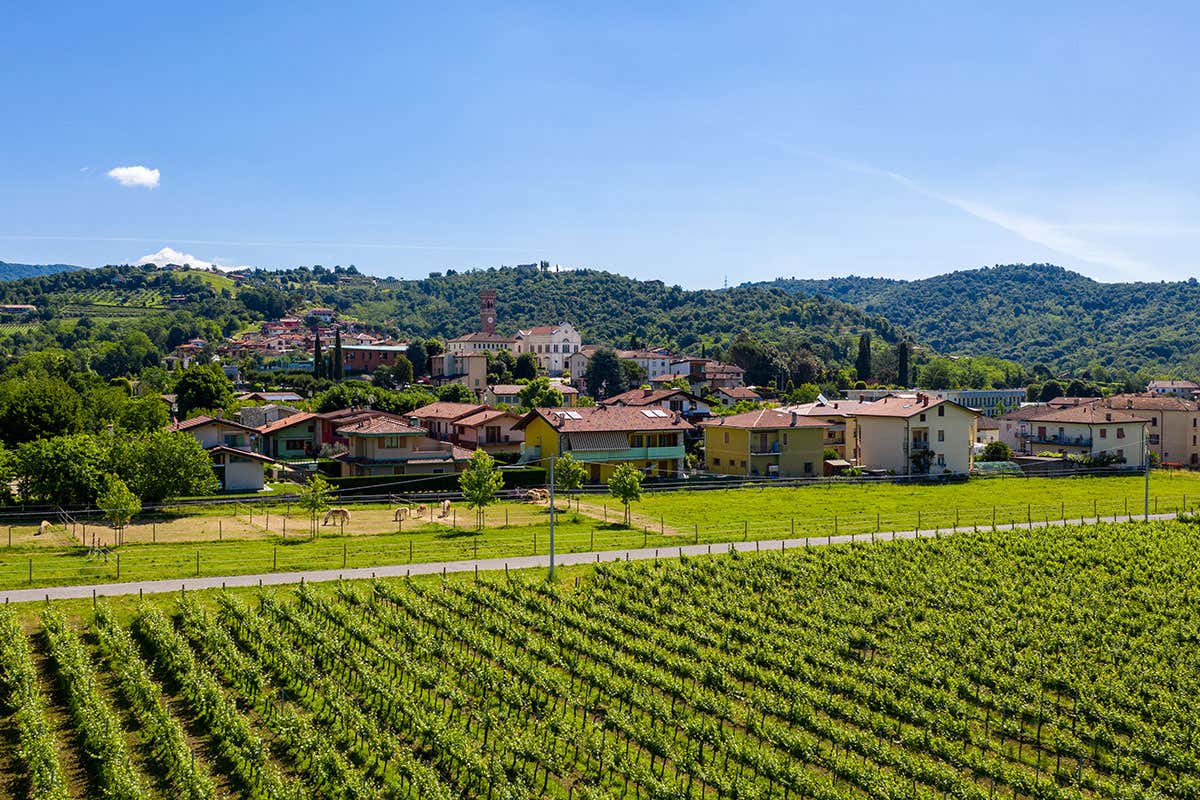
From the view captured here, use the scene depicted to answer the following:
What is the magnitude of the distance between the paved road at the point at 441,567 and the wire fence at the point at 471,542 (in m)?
0.52

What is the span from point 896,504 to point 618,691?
112 ft

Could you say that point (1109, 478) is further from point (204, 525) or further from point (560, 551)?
point (204, 525)

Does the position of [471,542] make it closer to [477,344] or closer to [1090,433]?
[1090,433]

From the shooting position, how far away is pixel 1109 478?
65812 millimetres

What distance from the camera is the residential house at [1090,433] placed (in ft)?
242

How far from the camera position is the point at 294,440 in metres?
70.6

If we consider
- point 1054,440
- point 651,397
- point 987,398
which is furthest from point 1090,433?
point 987,398

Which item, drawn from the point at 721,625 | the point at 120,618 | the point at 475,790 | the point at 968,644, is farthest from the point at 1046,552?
the point at 120,618

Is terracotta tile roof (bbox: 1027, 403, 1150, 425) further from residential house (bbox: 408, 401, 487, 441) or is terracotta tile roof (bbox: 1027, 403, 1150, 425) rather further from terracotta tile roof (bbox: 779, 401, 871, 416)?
residential house (bbox: 408, 401, 487, 441)

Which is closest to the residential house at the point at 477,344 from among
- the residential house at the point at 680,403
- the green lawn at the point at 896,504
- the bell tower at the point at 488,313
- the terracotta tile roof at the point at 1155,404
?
the bell tower at the point at 488,313

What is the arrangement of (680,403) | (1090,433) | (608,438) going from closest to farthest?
(608,438) < (1090,433) < (680,403)

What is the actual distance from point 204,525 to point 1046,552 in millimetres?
35439

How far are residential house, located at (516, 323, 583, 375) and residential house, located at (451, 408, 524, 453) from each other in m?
67.1

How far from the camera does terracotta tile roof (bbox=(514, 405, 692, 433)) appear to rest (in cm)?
6153
